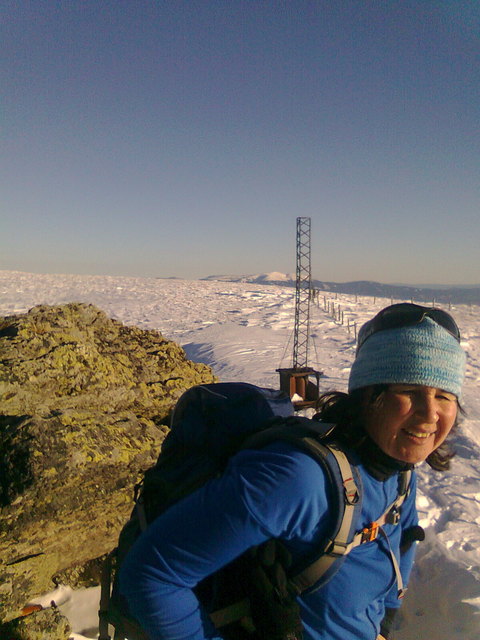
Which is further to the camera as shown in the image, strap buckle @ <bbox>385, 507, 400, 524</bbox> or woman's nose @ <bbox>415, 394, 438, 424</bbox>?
strap buckle @ <bbox>385, 507, 400, 524</bbox>

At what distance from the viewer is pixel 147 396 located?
17.6 feet

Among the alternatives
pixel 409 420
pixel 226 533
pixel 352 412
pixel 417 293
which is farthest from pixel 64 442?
pixel 417 293

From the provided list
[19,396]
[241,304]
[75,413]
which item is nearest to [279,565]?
[75,413]

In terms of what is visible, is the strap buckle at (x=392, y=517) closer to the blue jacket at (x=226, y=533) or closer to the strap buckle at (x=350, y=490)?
the blue jacket at (x=226, y=533)

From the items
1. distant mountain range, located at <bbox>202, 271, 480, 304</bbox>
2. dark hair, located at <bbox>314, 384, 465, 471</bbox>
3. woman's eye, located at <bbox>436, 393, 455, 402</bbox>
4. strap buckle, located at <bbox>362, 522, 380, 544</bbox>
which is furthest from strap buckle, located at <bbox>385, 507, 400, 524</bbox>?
distant mountain range, located at <bbox>202, 271, 480, 304</bbox>

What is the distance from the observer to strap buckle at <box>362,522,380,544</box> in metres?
1.57

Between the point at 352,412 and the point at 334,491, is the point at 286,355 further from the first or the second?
the point at 334,491

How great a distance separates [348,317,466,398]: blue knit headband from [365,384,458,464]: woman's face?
5cm

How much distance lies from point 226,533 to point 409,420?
0.85m

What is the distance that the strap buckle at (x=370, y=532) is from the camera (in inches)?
61.8

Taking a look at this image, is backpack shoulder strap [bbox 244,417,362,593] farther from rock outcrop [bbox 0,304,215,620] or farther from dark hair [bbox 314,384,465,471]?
rock outcrop [bbox 0,304,215,620]

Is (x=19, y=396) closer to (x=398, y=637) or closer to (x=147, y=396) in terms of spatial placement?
(x=147, y=396)

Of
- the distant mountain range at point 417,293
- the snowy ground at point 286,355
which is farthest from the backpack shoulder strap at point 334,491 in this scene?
the distant mountain range at point 417,293

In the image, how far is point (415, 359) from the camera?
1.58 m
